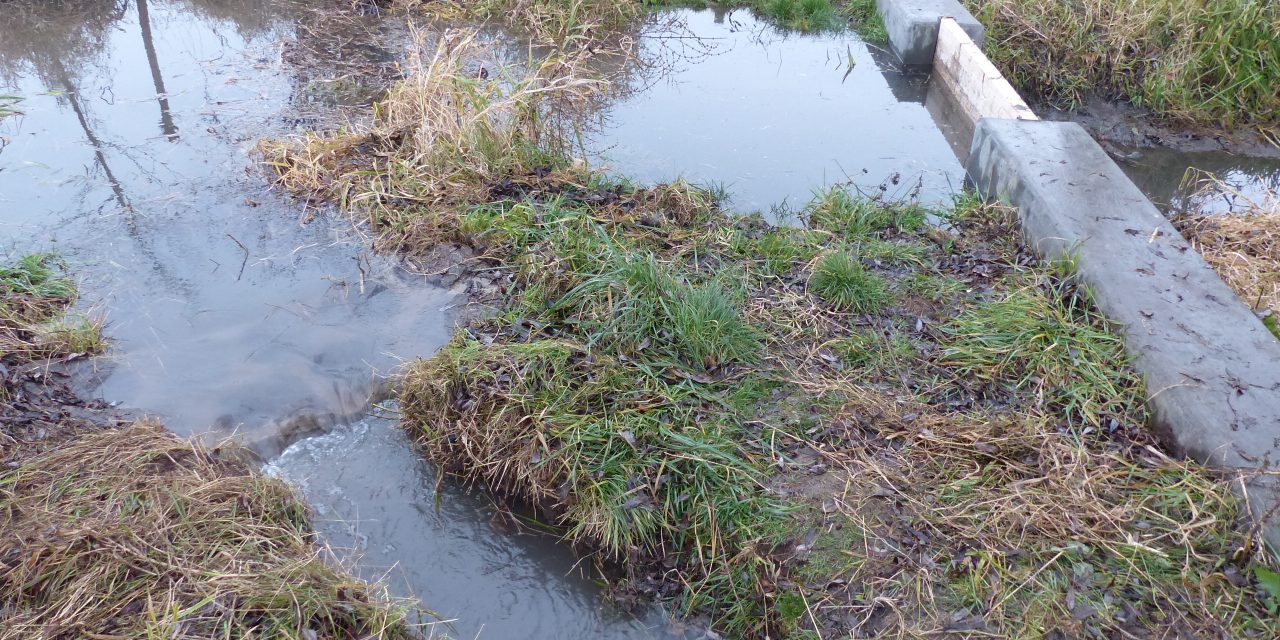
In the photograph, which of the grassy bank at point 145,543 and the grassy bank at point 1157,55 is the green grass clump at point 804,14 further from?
the grassy bank at point 145,543

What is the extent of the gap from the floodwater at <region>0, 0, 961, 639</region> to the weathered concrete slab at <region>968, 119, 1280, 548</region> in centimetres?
83

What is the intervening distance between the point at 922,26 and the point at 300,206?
6057 millimetres

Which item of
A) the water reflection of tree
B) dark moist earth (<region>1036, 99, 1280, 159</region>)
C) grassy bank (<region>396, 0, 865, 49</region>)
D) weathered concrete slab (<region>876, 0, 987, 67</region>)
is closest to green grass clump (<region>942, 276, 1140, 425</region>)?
dark moist earth (<region>1036, 99, 1280, 159</region>)

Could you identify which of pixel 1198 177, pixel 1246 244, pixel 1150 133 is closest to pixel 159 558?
pixel 1246 244

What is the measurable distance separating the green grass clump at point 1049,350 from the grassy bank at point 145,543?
10.3ft

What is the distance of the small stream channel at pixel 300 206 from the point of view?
3906 millimetres

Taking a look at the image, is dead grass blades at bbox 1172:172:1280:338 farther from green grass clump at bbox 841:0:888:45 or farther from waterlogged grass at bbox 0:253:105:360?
waterlogged grass at bbox 0:253:105:360

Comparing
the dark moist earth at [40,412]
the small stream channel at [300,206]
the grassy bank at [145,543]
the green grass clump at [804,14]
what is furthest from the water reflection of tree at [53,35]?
the green grass clump at [804,14]

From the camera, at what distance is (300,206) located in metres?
5.98

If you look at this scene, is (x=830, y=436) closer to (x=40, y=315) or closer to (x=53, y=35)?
(x=40, y=315)

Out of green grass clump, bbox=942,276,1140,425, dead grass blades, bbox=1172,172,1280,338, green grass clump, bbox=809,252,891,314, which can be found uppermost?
green grass clump, bbox=809,252,891,314

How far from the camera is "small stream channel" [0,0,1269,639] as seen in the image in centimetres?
391

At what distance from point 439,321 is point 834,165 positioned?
11.3ft

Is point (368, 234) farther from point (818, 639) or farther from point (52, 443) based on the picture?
point (818, 639)
